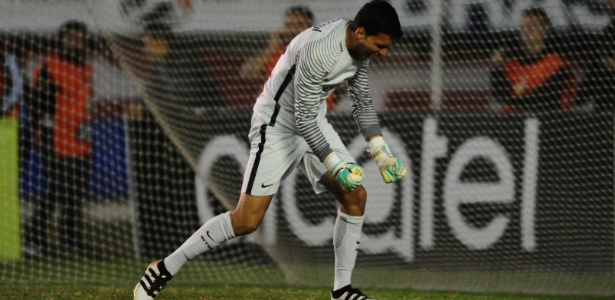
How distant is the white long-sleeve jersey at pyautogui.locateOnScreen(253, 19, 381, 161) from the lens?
5.18 meters

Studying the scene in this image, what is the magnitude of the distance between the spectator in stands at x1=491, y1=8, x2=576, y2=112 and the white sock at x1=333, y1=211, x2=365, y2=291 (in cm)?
247

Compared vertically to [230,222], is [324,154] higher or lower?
higher

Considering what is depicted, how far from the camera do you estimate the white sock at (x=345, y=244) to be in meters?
5.77

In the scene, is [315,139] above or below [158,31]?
above

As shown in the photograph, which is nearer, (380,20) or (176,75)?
(380,20)

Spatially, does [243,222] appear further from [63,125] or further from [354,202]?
[63,125]

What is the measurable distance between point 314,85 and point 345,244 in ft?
3.50

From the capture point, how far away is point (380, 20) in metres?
5.05

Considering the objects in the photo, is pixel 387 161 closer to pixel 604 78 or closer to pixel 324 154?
pixel 324 154

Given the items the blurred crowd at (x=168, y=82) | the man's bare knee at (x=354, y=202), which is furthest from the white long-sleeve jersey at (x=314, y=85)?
the blurred crowd at (x=168, y=82)

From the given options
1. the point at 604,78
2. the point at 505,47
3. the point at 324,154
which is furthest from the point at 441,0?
the point at 324,154

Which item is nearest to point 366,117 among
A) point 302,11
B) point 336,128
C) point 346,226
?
point 346,226

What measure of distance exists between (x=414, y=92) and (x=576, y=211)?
1512 mm

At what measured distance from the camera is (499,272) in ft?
24.7
